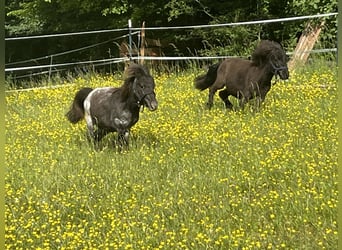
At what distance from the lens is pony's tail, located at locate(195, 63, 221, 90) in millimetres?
9664

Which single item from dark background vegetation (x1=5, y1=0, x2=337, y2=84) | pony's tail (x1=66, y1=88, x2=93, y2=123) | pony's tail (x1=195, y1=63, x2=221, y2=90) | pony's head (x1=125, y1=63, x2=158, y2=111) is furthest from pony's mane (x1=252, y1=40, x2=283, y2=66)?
dark background vegetation (x1=5, y1=0, x2=337, y2=84)

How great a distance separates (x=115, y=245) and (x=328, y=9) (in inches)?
439

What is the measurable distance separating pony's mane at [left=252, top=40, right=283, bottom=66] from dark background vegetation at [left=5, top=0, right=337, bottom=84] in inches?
154

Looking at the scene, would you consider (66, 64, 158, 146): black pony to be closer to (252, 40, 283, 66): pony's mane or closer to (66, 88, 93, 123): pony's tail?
(66, 88, 93, 123): pony's tail

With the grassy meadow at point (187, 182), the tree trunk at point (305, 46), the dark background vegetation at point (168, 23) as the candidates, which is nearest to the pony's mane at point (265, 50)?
the grassy meadow at point (187, 182)

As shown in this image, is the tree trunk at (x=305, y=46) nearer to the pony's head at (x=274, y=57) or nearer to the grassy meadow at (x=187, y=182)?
the grassy meadow at (x=187, y=182)

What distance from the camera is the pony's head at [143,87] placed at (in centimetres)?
675

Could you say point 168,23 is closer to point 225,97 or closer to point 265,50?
point 225,97

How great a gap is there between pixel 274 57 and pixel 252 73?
520 millimetres

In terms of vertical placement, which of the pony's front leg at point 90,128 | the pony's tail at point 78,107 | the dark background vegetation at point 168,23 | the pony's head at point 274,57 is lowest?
the dark background vegetation at point 168,23

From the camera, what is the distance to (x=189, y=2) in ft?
63.7

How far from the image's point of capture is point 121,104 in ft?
23.3

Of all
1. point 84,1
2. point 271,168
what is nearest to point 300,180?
point 271,168

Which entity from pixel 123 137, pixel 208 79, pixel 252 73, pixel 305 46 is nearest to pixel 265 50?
pixel 252 73
